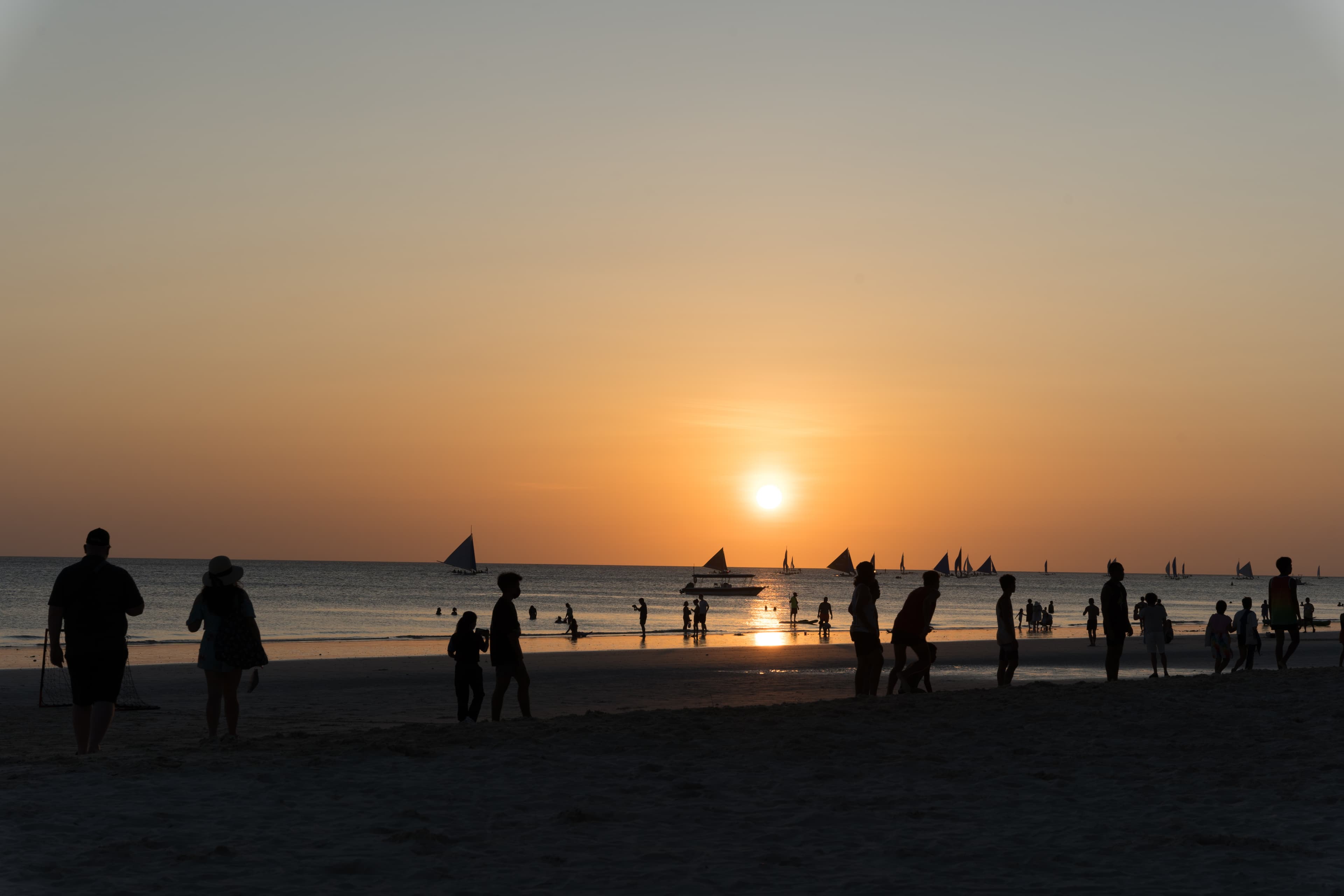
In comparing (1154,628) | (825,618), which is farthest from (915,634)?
(825,618)

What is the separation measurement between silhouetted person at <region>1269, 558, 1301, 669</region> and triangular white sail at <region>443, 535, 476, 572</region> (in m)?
107

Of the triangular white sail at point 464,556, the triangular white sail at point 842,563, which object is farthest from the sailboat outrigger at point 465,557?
the triangular white sail at point 842,563

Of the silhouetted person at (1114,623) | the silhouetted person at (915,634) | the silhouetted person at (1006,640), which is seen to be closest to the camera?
the silhouetted person at (915,634)

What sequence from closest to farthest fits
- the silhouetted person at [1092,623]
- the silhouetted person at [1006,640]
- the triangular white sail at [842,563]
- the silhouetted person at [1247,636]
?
1. the silhouetted person at [1006,640]
2. the silhouetted person at [1247,636]
3. the silhouetted person at [1092,623]
4. the triangular white sail at [842,563]

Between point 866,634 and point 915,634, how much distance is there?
69 centimetres

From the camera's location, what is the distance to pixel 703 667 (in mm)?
29516

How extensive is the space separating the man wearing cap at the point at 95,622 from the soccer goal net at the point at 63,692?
27.2 ft

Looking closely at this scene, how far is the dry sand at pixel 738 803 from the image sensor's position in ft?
21.7

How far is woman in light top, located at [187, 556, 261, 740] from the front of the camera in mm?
10539

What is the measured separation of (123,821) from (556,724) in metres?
4.68

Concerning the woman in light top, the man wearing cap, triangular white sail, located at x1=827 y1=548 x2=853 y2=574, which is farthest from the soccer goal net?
triangular white sail, located at x1=827 y1=548 x2=853 y2=574

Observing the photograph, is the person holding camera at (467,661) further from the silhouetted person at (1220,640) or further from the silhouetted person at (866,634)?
the silhouetted person at (1220,640)

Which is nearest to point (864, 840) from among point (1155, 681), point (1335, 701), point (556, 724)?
point (556, 724)

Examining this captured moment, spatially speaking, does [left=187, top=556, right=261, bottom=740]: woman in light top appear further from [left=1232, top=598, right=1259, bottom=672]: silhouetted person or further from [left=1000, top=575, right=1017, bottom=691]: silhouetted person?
[left=1232, top=598, right=1259, bottom=672]: silhouetted person
